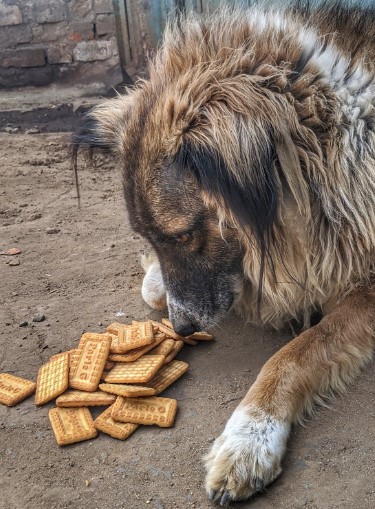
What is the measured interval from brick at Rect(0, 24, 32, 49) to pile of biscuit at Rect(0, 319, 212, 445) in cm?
523

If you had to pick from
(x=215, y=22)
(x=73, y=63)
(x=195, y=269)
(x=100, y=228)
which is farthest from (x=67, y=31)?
(x=195, y=269)

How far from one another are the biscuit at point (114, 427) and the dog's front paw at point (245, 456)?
0.35 m

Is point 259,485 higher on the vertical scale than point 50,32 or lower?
higher

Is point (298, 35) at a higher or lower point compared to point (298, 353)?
higher

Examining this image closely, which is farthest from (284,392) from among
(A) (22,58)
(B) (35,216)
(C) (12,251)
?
(A) (22,58)

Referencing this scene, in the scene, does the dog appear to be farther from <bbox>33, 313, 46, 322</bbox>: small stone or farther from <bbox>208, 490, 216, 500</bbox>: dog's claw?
<bbox>33, 313, 46, 322</bbox>: small stone

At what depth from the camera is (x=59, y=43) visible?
7340 mm

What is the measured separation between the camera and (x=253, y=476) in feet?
7.30

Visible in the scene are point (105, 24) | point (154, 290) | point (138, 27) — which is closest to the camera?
point (154, 290)

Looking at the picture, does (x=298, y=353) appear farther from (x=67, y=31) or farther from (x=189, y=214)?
(x=67, y=31)

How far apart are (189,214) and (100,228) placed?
6.72 feet

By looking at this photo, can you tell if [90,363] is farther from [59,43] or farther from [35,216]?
[59,43]

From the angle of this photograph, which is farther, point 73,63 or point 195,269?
point 73,63

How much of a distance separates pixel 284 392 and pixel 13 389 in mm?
1159
